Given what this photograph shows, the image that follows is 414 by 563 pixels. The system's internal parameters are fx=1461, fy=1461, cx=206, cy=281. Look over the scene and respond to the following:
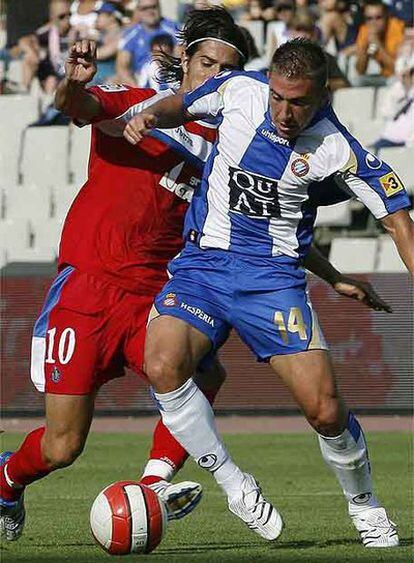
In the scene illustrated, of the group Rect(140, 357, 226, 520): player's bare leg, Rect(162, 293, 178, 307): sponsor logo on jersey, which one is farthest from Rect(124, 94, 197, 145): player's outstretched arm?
Rect(140, 357, 226, 520): player's bare leg

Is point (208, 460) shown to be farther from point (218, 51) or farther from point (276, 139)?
point (218, 51)

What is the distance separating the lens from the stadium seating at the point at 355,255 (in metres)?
15.6

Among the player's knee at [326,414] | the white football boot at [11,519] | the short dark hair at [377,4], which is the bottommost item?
the white football boot at [11,519]

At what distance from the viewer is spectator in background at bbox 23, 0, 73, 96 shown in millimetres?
18922

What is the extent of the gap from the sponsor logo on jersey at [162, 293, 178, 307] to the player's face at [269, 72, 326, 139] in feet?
3.05

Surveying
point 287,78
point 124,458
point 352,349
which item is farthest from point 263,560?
point 352,349

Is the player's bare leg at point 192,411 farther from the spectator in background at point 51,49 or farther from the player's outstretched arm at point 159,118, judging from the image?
the spectator in background at point 51,49

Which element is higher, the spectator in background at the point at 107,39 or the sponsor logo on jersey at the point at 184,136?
the sponsor logo on jersey at the point at 184,136

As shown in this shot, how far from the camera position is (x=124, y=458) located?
11945 mm

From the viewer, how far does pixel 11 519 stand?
743 cm

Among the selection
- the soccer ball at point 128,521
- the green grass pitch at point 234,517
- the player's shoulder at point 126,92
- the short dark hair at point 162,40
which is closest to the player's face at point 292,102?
the player's shoulder at point 126,92

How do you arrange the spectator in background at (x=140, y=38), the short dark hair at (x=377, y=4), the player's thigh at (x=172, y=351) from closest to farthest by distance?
1. the player's thigh at (x=172, y=351)
2. the short dark hair at (x=377, y=4)
3. the spectator in background at (x=140, y=38)

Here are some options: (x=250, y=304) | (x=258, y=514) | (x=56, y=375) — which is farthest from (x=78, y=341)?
(x=258, y=514)

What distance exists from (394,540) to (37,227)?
10645 millimetres
